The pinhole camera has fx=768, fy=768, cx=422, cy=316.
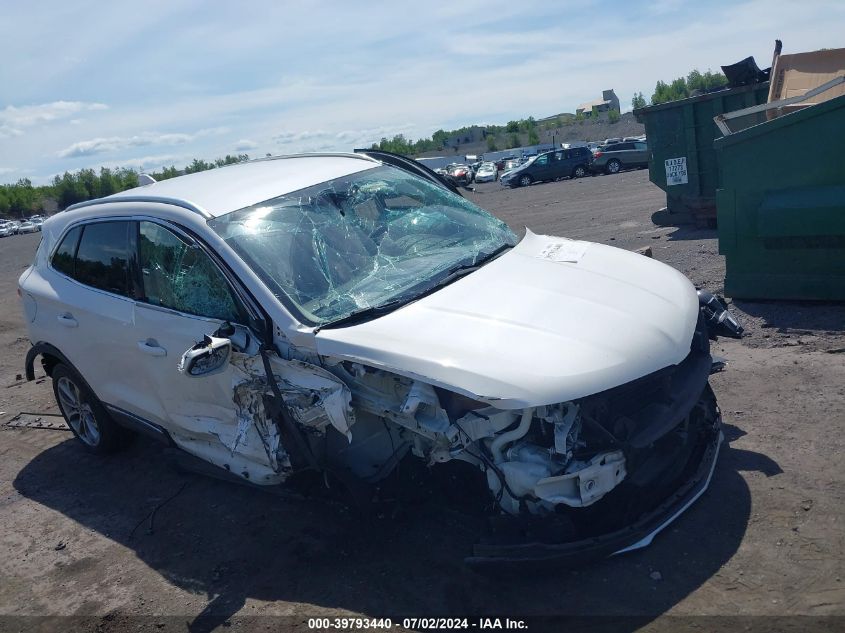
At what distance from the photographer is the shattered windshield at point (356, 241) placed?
154 inches

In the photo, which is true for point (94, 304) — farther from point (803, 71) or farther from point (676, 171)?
point (676, 171)

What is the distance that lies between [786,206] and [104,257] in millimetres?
5258

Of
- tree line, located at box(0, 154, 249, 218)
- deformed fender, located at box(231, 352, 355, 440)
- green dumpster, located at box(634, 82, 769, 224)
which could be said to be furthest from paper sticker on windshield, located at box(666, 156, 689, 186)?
tree line, located at box(0, 154, 249, 218)

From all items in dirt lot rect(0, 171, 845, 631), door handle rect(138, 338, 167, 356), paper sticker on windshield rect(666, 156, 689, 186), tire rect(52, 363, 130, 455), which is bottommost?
dirt lot rect(0, 171, 845, 631)

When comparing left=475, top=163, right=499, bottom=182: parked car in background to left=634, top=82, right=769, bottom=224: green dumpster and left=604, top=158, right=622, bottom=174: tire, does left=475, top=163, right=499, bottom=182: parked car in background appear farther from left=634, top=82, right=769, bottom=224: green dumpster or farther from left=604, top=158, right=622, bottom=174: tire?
left=634, top=82, right=769, bottom=224: green dumpster

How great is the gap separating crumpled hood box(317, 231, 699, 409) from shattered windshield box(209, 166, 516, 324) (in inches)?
9.7

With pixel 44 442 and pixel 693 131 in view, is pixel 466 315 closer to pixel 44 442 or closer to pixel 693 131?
pixel 44 442

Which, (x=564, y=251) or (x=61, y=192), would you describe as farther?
(x=61, y=192)

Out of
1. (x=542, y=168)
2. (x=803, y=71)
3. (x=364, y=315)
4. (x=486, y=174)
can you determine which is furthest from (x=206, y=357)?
(x=486, y=174)

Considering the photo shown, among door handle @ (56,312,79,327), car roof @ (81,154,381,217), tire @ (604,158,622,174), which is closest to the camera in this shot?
car roof @ (81,154,381,217)

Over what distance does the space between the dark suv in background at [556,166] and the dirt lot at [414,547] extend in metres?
29.0

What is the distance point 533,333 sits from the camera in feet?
11.0

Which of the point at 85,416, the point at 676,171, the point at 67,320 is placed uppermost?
the point at 67,320

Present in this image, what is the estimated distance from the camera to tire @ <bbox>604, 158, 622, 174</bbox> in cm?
3319
